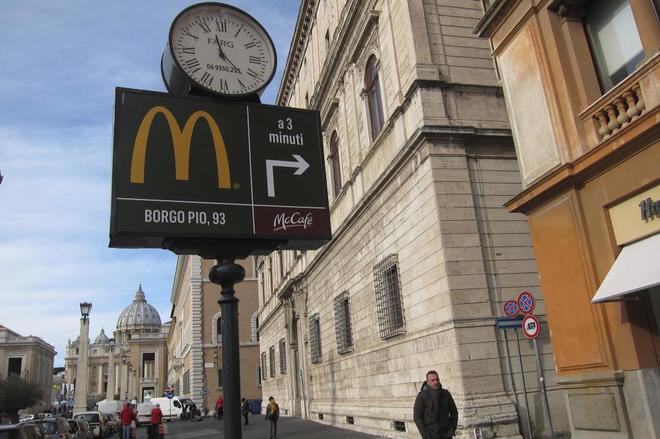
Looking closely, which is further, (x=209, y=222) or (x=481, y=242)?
(x=481, y=242)

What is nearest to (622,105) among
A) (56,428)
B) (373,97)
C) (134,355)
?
(373,97)

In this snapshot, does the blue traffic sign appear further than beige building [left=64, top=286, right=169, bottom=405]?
No

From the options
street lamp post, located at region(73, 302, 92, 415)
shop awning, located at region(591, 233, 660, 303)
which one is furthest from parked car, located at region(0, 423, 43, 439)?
street lamp post, located at region(73, 302, 92, 415)

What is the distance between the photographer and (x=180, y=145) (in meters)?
4.12

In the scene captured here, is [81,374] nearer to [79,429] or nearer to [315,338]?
[79,429]

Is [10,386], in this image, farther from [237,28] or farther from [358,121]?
[237,28]

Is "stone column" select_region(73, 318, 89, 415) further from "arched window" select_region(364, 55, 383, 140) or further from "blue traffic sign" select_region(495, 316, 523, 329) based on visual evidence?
"blue traffic sign" select_region(495, 316, 523, 329)

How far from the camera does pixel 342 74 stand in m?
20.0

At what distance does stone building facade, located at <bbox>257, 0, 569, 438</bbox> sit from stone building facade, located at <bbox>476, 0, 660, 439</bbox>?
3.18 metres

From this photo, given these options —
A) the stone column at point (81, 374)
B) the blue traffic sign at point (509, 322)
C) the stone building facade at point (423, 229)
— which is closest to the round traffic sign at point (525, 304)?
the blue traffic sign at point (509, 322)

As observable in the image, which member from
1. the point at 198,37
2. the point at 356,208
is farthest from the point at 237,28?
the point at 356,208

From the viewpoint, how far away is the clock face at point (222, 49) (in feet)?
14.7

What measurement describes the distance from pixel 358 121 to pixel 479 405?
1011 cm

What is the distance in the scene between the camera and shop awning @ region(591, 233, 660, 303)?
666 centimetres
